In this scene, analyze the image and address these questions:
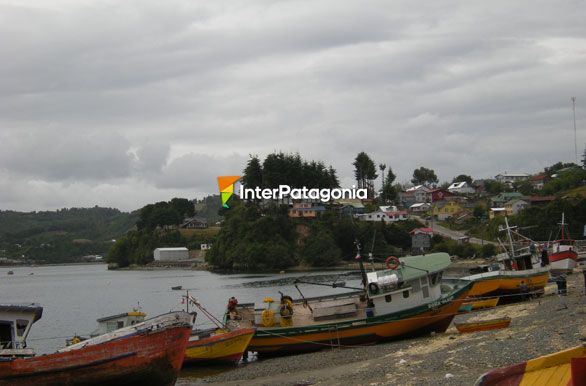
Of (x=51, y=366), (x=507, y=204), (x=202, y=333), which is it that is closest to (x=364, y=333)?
(x=202, y=333)

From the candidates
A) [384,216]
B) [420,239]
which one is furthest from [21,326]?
[384,216]

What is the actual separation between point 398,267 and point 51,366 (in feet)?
56.2

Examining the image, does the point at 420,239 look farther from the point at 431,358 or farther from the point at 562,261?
the point at 431,358

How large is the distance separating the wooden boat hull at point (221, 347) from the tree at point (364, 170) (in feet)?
494

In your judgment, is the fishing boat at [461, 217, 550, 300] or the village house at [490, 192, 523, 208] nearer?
the fishing boat at [461, 217, 550, 300]

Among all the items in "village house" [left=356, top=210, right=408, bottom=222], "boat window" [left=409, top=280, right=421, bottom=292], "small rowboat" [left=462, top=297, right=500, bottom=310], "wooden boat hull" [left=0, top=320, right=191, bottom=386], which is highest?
"village house" [left=356, top=210, right=408, bottom=222]

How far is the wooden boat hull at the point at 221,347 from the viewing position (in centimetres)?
3394

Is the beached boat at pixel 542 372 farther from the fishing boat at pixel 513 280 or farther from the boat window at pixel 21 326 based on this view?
the fishing boat at pixel 513 280

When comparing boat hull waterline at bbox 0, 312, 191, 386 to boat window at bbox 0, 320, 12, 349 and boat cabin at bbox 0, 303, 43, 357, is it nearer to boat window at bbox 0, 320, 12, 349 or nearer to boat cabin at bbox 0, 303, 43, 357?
boat cabin at bbox 0, 303, 43, 357

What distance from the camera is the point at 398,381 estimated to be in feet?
Answer: 74.8

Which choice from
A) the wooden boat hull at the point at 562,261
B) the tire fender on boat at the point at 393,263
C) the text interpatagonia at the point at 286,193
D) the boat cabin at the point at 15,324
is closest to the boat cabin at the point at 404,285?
the tire fender on boat at the point at 393,263

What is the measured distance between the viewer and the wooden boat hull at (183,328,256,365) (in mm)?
33938

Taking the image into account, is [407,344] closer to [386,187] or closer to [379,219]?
[379,219]

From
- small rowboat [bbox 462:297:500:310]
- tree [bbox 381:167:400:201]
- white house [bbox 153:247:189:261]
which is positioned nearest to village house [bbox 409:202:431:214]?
tree [bbox 381:167:400:201]
